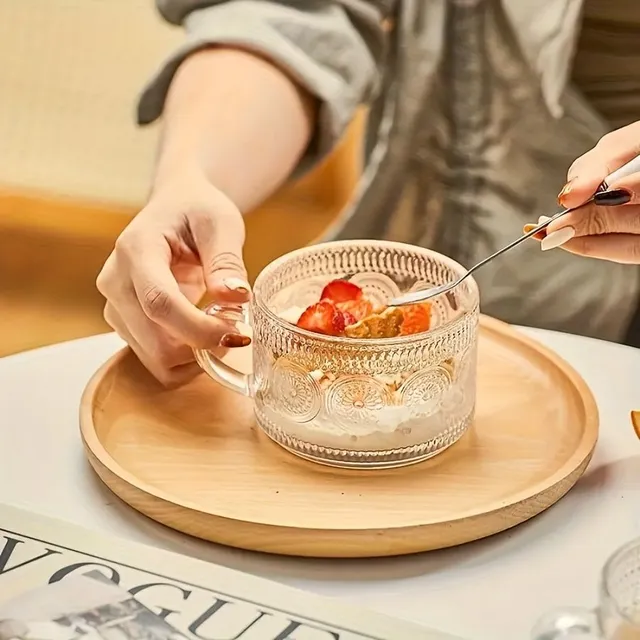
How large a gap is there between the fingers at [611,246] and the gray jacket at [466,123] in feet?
1.22

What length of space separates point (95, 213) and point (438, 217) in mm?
588

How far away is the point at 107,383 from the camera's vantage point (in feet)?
2.10

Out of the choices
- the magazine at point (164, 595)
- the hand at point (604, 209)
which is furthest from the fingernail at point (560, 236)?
the magazine at point (164, 595)

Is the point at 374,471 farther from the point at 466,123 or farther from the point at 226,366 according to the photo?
the point at 466,123

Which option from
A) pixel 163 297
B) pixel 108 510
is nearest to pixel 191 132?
pixel 163 297

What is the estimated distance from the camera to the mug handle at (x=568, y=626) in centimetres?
45

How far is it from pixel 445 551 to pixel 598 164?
0.22m

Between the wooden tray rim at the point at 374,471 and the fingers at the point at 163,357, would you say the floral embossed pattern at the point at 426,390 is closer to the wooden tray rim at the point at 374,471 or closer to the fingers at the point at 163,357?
the wooden tray rim at the point at 374,471

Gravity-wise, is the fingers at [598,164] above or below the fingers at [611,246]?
above

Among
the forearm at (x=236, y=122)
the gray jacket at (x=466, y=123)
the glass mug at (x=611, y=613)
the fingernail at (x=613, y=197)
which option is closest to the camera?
the glass mug at (x=611, y=613)

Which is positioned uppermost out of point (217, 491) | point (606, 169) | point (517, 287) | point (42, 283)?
point (606, 169)

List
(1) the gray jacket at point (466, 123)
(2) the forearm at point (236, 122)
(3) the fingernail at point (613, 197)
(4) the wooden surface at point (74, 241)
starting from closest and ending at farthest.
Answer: (3) the fingernail at point (613, 197), (2) the forearm at point (236, 122), (1) the gray jacket at point (466, 123), (4) the wooden surface at point (74, 241)

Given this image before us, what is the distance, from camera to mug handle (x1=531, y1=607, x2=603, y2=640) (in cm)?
45

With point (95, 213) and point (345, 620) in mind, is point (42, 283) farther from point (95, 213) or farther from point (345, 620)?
point (345, 620)
